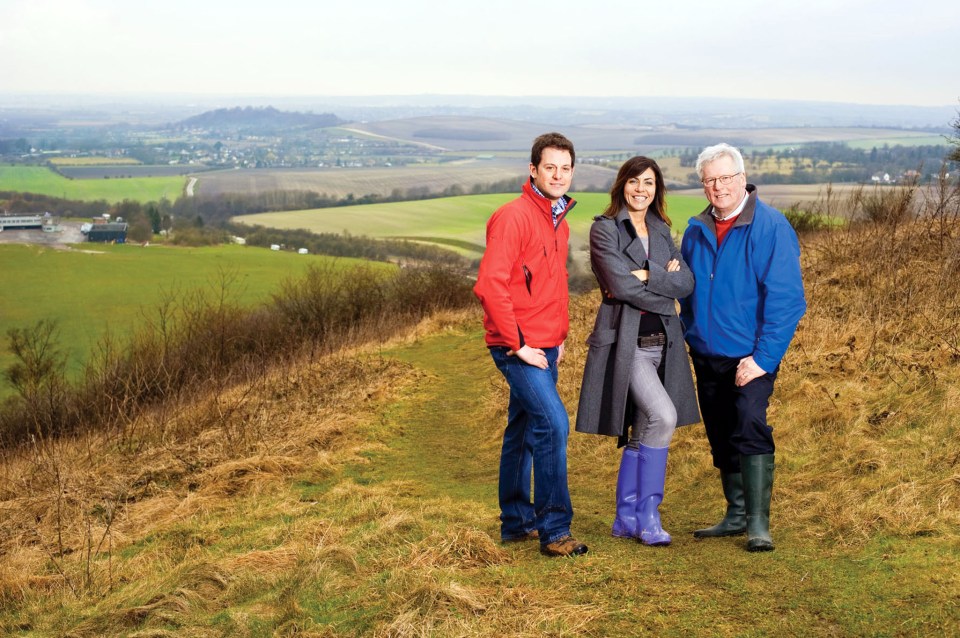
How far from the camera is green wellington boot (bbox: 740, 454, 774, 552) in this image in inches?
172

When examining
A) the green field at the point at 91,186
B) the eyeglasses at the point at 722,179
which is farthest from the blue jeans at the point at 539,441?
the green field at the point at 91,186

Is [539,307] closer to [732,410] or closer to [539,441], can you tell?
[539,441]

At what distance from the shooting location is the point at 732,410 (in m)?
4.48

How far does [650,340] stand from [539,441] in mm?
780

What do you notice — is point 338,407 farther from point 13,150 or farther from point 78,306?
point 13,150

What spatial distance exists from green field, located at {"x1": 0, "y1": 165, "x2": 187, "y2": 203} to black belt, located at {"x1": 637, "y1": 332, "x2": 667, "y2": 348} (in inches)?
3544

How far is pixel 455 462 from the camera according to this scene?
873 cm

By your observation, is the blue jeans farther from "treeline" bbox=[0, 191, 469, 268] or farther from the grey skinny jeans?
"treeline" bbox=[0, 191, 469, 268]

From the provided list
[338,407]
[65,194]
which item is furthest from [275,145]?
[338,407]

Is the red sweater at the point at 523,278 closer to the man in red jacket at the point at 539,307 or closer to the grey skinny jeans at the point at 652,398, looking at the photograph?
the man in red jacket at the point at 539,307

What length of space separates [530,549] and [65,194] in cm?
9705

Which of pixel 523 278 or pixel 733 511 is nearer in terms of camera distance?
pixel 523 278

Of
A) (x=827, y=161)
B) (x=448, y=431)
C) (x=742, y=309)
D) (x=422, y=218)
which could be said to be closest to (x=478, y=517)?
(x=742, y=309)

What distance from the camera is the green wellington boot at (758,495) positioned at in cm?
437
